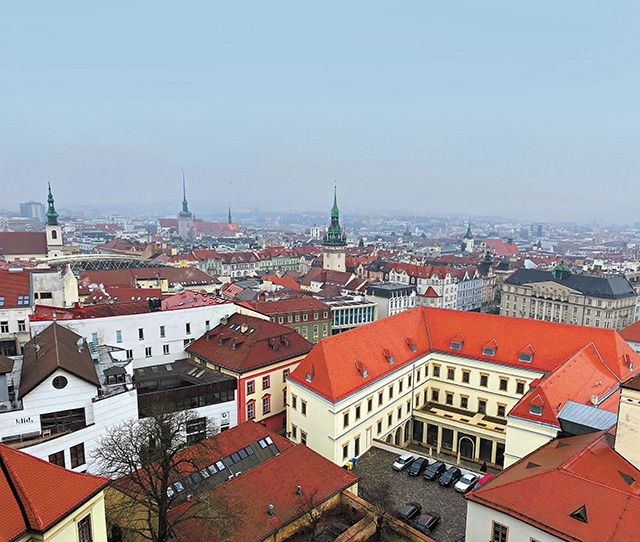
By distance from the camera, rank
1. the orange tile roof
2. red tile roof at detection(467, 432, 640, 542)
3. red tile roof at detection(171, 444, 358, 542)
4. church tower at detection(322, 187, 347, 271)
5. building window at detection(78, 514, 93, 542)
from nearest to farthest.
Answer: building window at detection(78, 514, 93, 542), red tile roof at detection(467, 432, 640, 542), red tile roof at detection(171, 444, 358, 542), the orange tile roof, church tower at detection(322, 187, 347, 271)

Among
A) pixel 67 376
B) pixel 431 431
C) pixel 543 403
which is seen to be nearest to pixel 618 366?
pixel 543 403

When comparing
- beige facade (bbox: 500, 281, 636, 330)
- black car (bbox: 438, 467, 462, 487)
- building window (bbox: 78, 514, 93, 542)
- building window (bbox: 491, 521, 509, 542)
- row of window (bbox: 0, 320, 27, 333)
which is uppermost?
row of window (bbox: 0, 320, 27, 333)

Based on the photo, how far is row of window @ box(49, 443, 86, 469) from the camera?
3115 centimetres

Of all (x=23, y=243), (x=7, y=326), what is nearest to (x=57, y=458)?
(x=7, y=326)

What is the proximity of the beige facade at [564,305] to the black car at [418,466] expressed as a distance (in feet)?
255

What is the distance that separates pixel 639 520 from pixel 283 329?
36.0 metres

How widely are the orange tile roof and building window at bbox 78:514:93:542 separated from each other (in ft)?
71.3

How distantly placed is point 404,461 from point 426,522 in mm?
8499

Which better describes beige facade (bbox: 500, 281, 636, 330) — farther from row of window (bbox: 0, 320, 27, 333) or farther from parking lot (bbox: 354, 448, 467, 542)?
row of window (bbox: 0, 320, 27, 333)

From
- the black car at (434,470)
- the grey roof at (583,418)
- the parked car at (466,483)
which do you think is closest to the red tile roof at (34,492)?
the black car at (434,470)

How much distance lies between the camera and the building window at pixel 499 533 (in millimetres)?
24266

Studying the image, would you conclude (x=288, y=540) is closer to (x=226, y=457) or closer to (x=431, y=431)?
(x=226, y=457)

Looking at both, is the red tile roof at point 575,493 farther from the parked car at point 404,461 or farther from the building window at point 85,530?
the building window at point 85,530

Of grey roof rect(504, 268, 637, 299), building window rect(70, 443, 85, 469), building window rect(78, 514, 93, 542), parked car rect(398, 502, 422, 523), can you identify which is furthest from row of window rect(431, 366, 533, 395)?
grey roof rect(504, 268, 637, 299)
